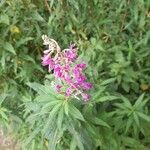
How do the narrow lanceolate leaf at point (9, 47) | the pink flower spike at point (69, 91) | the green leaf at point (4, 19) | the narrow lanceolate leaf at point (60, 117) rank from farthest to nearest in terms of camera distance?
the narrow lanceolate leaf at point (9, 47) → the green leaf at point (4, 19) → the narrow lanceolate leaf at point (60, 117) → the pink flower spike at point (69, 91)

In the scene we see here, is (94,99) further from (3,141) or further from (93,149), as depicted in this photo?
(3,141)

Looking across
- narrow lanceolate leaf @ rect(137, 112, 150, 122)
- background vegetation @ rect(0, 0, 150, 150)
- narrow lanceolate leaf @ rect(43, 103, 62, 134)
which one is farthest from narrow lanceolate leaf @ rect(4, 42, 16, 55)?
narrow lanceolate leaf @ rect(137, 112, 150, 122)

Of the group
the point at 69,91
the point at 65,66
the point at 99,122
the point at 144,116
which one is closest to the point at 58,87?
the point at 69,91

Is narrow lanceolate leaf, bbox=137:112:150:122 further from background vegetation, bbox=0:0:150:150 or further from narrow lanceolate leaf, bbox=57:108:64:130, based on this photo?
narrow lanceolate leaf, bbox=57:108:64:130

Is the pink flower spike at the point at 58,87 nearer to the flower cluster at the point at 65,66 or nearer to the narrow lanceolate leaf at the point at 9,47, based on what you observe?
the flower cluster at the point at 65,66

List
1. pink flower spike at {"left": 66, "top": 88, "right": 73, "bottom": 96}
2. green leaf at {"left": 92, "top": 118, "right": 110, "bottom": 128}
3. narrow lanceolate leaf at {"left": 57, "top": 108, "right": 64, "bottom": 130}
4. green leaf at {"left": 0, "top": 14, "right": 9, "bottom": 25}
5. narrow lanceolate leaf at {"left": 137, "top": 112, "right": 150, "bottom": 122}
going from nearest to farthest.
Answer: pink flower spike at {"left": 66, "top": 88, "right": 73, "bottom": 96} → narrow lanceolate leaf at {"left": 57, "top": 108, "right": 64, "bottom": 130} → green leaf at {"left": 92, "top": 118, "right": 110, "bottom": 128} → narrow lanceolate leaf at {"left": 137, "top": 112, "right": 150, "bottom": 122} → green leaf at {"left": 0, "top": 14, "right": 9, "bottom": 25}

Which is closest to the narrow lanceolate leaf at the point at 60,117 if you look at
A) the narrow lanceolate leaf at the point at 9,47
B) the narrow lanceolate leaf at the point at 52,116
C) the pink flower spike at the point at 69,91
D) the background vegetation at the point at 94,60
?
the narrow lanceolate leaf at the point at 52,116

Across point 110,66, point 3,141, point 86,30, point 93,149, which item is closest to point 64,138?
point 93,149
